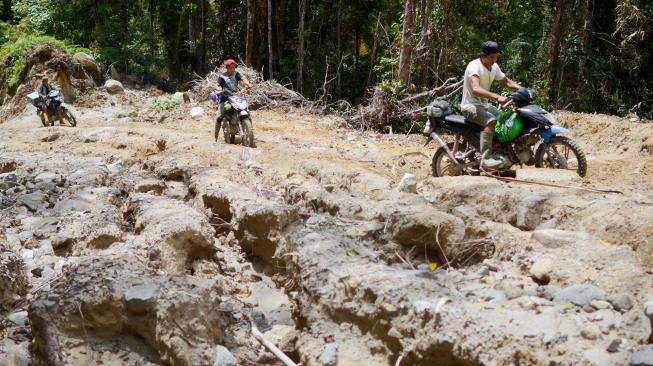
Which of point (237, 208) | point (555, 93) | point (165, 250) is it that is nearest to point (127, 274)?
point (165, 250)

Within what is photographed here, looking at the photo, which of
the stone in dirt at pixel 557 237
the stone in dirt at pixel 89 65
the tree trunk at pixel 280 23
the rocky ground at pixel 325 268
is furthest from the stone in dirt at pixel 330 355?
the tree trunk at pixel 280 23

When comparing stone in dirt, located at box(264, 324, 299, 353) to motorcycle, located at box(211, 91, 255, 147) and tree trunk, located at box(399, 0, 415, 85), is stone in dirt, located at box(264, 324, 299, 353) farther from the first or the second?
tree trunk, located at box(399, 0, 415, 85)

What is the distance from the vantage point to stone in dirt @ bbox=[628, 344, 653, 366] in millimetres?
2568

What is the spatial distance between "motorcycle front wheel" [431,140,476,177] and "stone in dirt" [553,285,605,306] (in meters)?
3.60

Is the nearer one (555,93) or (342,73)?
(555,93)

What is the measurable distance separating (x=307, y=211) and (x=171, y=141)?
4986 mm

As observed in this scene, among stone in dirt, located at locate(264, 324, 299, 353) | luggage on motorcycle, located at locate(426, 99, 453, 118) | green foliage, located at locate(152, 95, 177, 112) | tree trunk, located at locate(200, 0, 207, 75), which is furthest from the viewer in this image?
tree trunk, located at locate(200, 0, 207, 75)

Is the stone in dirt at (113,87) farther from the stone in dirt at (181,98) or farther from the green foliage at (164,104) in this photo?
the stone in dirt at (181,98)

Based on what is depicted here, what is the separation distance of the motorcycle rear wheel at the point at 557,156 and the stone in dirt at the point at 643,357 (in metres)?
3.80

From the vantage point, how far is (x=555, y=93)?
46.0ft

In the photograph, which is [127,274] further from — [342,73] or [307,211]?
[342,73]

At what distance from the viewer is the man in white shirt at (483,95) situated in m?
6.41

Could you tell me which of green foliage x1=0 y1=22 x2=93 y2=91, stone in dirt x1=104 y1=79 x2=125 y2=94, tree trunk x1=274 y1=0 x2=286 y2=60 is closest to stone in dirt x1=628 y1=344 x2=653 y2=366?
stone in dirt x1=104 y1=79 x2=125 y2=94

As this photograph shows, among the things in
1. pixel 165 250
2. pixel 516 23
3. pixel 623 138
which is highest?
pixel 516 23
